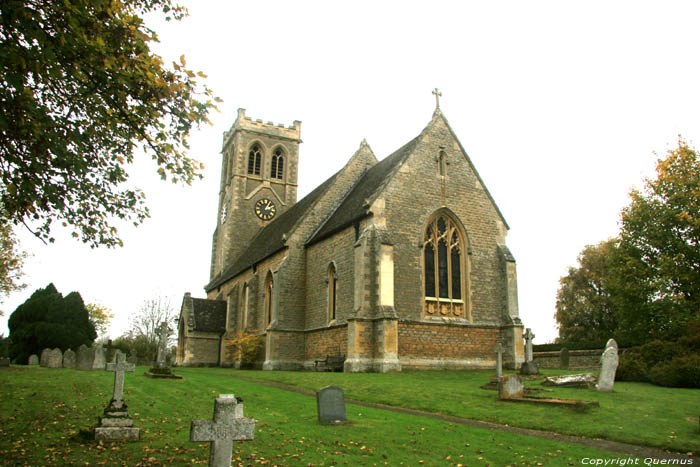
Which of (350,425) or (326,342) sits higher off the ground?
(326,342)

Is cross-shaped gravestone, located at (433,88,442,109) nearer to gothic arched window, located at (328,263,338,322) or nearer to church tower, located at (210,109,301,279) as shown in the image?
gothic arched window, located at (328,263,338,322)

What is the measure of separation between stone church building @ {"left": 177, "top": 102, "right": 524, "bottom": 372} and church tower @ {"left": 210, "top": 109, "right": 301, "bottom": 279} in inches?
475

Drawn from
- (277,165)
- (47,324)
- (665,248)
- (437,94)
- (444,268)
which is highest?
(277,165)

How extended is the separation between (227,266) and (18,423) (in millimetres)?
32473

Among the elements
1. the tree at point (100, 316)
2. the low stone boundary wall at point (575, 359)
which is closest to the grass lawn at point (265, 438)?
the low stone boundary wall at point (575, 359)

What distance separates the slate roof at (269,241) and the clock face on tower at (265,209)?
1.45m

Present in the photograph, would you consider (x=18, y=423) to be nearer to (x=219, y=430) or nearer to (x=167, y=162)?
(x=167, y=162)

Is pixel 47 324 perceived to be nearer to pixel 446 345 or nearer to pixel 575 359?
pixel 446 345

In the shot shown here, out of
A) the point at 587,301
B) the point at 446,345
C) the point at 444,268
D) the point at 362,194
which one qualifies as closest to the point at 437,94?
the point at 362,194

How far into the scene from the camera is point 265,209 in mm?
43656

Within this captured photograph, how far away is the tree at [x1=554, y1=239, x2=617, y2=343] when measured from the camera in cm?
4544

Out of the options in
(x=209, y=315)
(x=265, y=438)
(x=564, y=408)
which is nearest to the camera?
(x=265, y=438)

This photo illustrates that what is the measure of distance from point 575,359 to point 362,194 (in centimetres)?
1620

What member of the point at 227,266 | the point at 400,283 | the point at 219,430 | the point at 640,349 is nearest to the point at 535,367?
the point at 640,349
